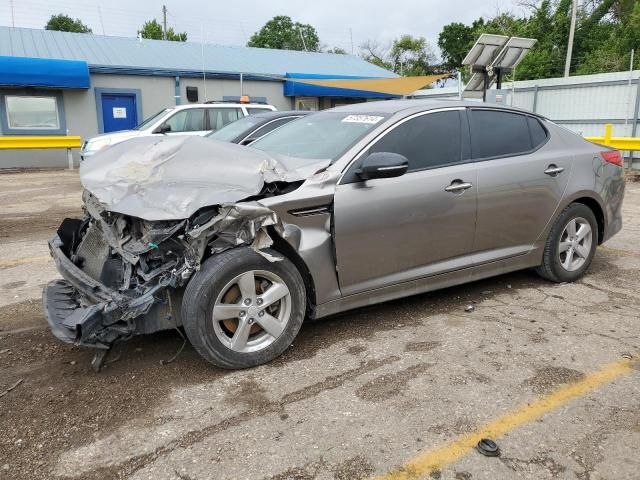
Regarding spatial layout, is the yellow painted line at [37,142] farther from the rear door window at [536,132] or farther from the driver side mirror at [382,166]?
the driver side mirror at [382,166]

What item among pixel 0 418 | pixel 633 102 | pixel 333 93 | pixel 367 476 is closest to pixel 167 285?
pixel 0 418

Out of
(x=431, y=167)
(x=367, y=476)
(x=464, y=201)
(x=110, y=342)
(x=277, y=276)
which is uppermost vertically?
(x=431, y=167)

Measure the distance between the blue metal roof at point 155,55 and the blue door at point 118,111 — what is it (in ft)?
2.99

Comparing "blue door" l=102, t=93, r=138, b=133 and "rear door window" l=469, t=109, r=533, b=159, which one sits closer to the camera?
"rear door window" l=469, t=109, r=533, b=159

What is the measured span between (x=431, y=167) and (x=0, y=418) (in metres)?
3.17

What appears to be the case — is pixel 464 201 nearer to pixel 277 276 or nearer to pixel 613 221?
pixel 277 276

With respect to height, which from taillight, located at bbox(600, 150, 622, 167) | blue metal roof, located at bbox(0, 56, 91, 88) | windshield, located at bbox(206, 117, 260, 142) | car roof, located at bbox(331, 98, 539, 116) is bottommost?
taillight, located at bbox(600, 150, 622, 167)

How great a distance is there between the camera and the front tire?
3.04 meters

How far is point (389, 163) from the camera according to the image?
11.6 ft

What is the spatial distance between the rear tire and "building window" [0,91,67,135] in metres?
16.4

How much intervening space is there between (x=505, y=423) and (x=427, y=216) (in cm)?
159

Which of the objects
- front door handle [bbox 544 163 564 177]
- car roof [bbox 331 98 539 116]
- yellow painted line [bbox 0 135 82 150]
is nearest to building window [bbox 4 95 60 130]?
yellow painted line [bbox 0 135 82 150]

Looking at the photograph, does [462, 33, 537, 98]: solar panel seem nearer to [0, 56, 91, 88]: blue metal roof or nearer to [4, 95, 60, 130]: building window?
[0, 56, 91, 88]: blue metal roof

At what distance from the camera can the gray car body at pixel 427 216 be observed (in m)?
3.48
